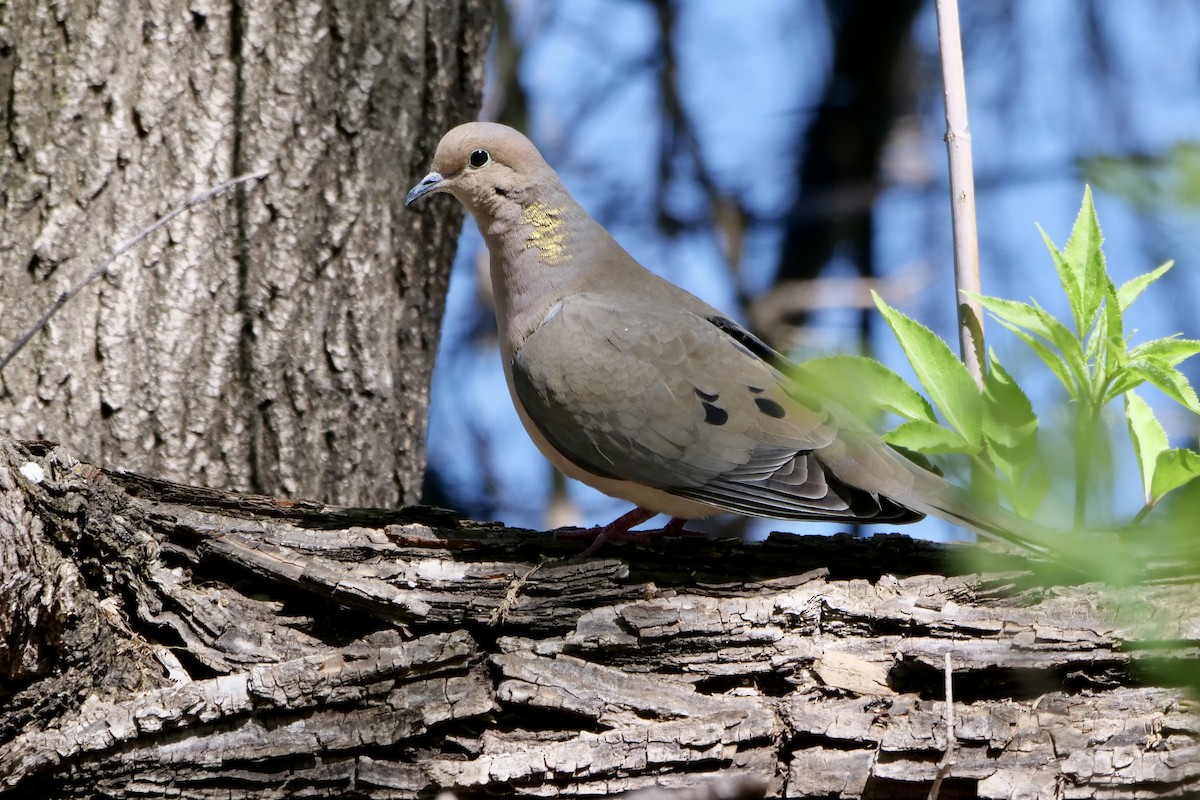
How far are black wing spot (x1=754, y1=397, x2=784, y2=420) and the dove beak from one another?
3.73ft

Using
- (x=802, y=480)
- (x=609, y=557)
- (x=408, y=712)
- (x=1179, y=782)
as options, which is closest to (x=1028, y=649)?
(x=1179, y=782)

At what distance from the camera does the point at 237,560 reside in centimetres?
247

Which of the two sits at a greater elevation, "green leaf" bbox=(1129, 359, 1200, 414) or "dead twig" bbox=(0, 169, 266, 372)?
"dead twig" bbox=(0, 169, 266, 372)

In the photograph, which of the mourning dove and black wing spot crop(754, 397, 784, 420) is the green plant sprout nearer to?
the mourning dove

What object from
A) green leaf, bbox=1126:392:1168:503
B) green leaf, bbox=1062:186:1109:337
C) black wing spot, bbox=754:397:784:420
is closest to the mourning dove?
black wing spot, bbox=754:397:784:420

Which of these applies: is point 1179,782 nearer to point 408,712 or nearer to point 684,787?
point 684,787

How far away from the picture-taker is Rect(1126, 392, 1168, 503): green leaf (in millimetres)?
2186

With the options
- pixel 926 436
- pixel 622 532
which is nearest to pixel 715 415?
pixel 622 532

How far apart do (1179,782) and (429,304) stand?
94.0 inches

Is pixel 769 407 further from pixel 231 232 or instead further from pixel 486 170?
pixel 231 232

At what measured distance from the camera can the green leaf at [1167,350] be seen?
1.93 m

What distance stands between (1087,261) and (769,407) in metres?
1.02

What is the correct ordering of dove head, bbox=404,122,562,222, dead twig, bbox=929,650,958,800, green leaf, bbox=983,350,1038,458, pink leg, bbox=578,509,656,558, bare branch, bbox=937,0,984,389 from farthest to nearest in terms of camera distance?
dove head, bbox=404,122,562,222 < pink leg, bbox=578,509,656,558 < bare branch, bbox=937,0,984,389 < dead twig, bbox=929,650,958,800 < green leaf, bbox=983,350,1038,458

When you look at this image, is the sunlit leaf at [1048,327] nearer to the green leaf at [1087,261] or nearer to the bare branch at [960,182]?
the green leaf at [1087,261]
